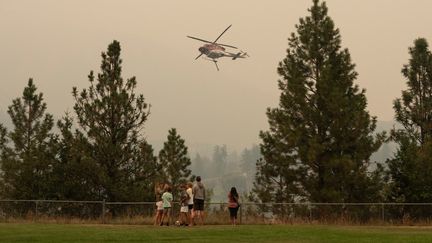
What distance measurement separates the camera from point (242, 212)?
2731 centimetres

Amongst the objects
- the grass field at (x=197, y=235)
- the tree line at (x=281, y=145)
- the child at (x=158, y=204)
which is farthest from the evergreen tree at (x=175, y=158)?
the grass field at (x=197, y=235)

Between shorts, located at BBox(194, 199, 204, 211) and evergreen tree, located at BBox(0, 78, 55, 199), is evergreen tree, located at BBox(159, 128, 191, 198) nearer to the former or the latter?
evergreen tree, located at BBox(0, 78, 55, 199)

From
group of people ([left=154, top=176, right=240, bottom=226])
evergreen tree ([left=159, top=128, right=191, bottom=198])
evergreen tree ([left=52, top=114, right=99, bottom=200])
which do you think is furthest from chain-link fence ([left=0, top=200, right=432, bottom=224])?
evergreen tree ([left=159, top=128, right=191, bottom=198])

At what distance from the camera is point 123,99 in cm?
3556

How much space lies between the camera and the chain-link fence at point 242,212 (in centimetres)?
2661

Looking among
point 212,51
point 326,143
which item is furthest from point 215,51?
point 326,143

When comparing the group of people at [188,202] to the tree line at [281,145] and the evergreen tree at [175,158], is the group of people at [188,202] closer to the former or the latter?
the tree line at [281,145]

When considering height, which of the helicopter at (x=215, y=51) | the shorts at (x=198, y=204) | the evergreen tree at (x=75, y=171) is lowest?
the shorts at (x=198, y=204)

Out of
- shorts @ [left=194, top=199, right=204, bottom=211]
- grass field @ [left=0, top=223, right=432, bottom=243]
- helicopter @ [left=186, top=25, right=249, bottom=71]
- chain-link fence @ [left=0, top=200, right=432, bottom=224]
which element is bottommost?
grass field @ [left=0, top=223, right=432, bottom=243]

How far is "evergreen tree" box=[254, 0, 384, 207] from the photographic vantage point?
33031 mm

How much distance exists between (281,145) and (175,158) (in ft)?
59.7

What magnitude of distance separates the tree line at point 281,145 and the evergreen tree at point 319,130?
0.20 ft

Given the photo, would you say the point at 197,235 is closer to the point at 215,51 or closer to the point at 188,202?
the point at 188,202

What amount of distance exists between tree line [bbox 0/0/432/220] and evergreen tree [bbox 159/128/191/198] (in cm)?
1314
